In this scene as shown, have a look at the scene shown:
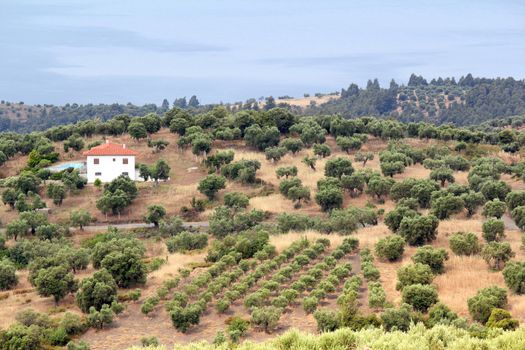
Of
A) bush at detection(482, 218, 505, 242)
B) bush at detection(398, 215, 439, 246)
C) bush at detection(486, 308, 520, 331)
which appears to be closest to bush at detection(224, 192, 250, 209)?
bush at detection(398, 215, 439, 246)

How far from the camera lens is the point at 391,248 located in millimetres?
34750

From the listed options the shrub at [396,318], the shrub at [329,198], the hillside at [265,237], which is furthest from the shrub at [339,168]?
the shrub at [396,318]

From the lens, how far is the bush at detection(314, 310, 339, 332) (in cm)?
2473

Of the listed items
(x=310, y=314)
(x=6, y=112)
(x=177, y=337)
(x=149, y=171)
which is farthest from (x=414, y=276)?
(x=6, y=112)

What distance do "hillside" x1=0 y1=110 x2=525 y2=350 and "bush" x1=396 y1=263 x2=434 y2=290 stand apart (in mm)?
95

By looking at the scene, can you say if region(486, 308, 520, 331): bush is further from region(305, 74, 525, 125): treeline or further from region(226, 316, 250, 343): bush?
region(305, 74, 525, 125): treeline

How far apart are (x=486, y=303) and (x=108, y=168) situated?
5049 cm

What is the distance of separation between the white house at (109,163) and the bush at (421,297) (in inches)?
1842

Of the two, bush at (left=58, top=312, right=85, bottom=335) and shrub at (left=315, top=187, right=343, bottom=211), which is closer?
bush at (left=58, top=312, right=85, bottom=335)

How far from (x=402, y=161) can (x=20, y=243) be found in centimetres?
3992

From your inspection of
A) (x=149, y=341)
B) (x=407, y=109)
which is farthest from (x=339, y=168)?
(x=407, y=109)

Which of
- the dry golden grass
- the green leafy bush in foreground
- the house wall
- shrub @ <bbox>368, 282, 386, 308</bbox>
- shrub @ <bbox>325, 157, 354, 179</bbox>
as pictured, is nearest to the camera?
the green leafy bush in foreground

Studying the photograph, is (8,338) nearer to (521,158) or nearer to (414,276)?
(414,276)

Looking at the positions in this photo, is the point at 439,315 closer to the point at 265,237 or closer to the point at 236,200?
the point at 265,237
